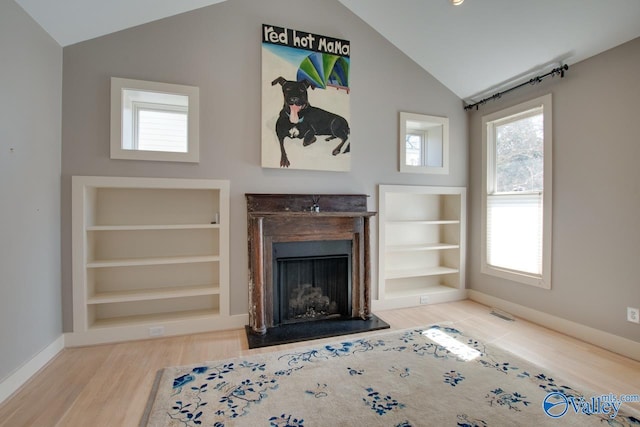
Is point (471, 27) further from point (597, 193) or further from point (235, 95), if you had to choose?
point (235, 95)

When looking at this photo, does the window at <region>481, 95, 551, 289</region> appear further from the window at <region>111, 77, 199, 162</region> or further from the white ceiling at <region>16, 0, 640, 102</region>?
the window at <region>111, 77, 199, 162</region>

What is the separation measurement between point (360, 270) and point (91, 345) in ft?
8.77

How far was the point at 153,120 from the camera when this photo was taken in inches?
116

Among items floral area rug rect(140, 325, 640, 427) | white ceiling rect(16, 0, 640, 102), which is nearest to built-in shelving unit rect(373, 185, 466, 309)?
floral area rug rect(140, 325, 640, 427)

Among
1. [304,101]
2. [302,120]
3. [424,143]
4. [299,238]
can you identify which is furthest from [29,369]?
[424,143]

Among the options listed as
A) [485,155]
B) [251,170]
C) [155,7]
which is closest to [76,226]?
[251,170]

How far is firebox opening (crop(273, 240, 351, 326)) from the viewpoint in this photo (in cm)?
294

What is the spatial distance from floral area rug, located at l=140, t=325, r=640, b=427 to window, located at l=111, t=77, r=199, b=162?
1931 mm

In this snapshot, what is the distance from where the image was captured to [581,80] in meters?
2.65

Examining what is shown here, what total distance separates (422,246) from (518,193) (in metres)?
1.26

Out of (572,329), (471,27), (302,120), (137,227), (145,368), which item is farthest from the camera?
(302,120)

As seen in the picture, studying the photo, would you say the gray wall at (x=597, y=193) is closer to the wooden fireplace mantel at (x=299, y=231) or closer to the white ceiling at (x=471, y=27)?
the white ceiling at (x=471, y=27)

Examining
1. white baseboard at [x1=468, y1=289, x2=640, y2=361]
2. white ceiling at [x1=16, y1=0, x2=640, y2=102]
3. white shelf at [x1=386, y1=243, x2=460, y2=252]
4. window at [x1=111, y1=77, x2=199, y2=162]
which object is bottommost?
white baseboard at [x1=468, y1=289, x2=640, y2=361]

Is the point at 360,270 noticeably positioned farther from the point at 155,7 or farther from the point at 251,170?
the point at 155,7
